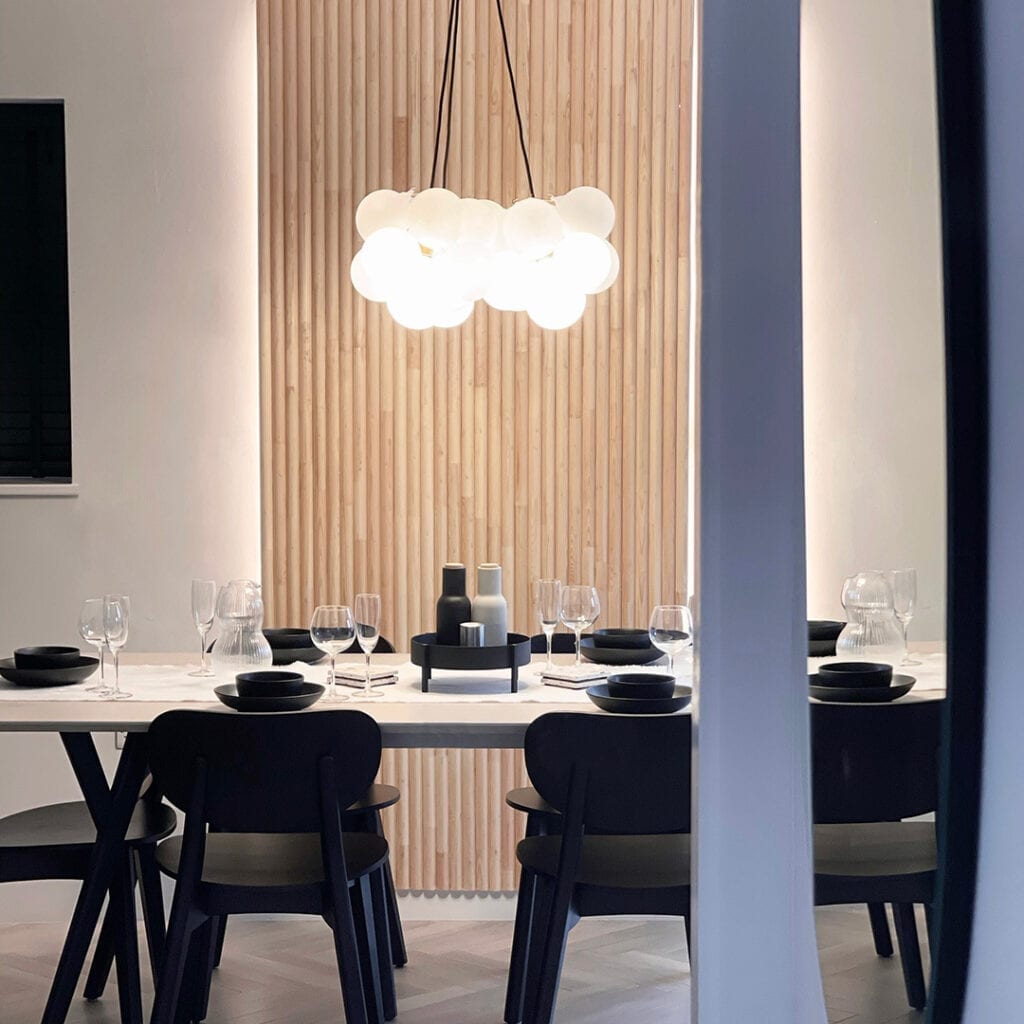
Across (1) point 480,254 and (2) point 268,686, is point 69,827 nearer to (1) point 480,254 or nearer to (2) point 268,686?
(2) point 268,686

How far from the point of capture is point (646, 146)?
12.6 ft

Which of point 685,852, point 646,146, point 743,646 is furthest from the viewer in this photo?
point 646,146

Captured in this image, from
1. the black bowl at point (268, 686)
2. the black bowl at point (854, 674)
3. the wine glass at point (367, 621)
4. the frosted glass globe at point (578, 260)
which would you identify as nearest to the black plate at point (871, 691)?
the black bowl at point (854, 674)

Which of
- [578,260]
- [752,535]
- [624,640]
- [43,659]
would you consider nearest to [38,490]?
[43,659]

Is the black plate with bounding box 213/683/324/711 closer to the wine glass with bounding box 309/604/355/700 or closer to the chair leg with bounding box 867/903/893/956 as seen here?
the wine glass with bounding box 309/604/355/700

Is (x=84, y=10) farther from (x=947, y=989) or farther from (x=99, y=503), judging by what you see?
(x=947, y=989)

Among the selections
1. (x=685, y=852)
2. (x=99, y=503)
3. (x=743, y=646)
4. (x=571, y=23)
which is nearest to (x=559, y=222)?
(x=685, y=852)

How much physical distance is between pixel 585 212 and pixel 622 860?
1.36 m

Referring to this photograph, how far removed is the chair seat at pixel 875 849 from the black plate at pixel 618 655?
2.70 meters

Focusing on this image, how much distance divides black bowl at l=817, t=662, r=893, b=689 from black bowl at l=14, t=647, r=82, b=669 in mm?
2843

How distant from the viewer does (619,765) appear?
2.29 m

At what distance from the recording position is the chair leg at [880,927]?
10.8 inches

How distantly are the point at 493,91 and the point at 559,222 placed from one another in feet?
4.94

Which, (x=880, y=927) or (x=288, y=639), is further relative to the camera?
(x=288, y=639)
